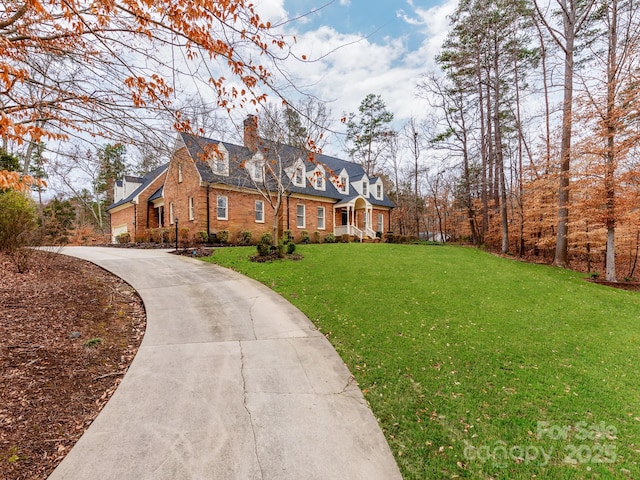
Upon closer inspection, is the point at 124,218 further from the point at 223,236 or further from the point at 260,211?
the point at 260,211

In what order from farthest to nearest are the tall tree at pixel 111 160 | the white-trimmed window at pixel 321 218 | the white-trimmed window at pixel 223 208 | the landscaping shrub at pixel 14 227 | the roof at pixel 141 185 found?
the white-trimmed window at pixel 321 218
the roof at pixel 141 185
the white-trimmed window at pixel 223 208
the landscaping shrub at pixel 14 227
the tall tree at pixel 111 160

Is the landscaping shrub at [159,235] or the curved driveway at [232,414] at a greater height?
the landscaping shrub at [159,235]

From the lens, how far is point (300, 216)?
2011cm

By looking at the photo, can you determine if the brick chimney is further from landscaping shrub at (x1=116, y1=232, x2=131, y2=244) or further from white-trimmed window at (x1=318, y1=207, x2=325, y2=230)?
landscaping shrub at (x1=116, y1=232, x2=131, y2=244)

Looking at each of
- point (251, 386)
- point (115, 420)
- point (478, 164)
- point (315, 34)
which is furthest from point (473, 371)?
point (478, 164)

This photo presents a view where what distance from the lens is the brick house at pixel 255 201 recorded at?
49.7 ft

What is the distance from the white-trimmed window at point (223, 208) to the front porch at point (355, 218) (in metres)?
8.75

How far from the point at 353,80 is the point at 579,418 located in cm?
495

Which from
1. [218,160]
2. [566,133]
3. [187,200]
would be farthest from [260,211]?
[566,133]

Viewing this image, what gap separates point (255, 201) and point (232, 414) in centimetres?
1581

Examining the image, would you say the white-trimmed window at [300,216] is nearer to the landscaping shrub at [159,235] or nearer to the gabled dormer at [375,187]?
the gabled dormer at [375,187]

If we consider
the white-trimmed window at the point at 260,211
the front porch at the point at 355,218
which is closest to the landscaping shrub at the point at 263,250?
the white-trimmed window at the point at 260,211

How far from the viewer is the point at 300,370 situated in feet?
12.5

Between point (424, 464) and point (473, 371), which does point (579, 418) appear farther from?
point (424, 464)
